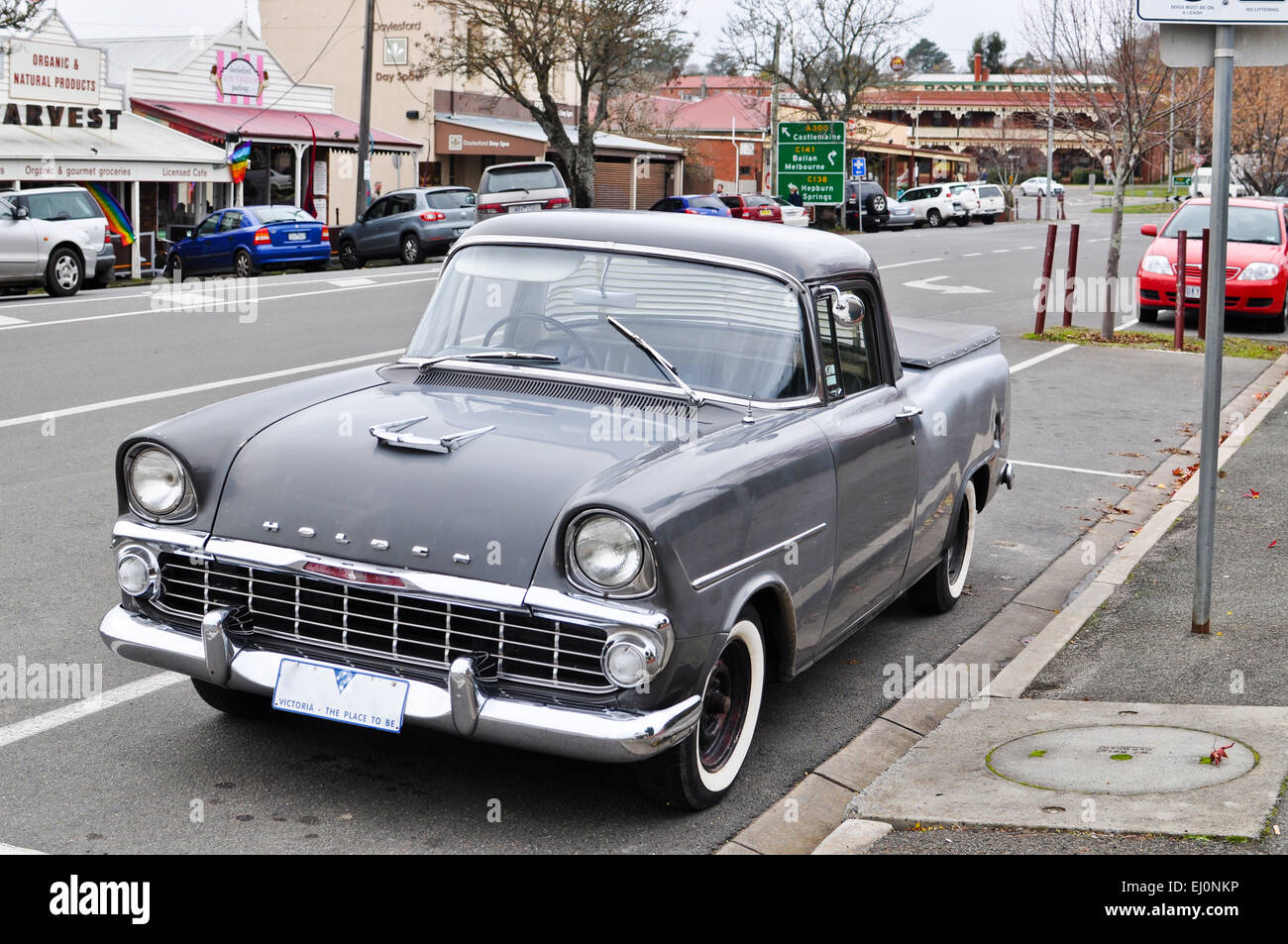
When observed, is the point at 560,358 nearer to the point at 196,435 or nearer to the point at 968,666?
the point at 196,435

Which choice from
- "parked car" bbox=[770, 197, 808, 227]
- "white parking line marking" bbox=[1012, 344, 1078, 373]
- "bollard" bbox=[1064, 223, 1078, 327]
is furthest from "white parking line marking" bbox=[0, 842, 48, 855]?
"parked car" bbox=[770, 197, 808, 227]

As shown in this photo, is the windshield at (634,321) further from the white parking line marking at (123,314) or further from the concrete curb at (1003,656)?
the white parking line marking at (123,314)

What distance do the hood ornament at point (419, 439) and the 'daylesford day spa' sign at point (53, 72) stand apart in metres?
29.5

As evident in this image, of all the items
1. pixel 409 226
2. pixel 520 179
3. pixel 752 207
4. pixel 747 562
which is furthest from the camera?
pixel 752 207

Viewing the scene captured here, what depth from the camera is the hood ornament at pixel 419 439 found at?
4.44m

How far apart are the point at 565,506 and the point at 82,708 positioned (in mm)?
2220

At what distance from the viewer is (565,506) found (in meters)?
4.12

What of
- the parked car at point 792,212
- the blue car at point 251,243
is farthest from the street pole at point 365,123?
the parked car at point 792,212

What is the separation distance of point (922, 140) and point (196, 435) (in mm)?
111899

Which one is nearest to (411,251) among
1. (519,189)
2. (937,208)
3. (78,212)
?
(519,189)

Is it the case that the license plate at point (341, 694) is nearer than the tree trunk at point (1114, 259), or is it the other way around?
the license plate at point (341, 694)

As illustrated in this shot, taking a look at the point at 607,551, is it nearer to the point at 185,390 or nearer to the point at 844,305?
the point at 844,305

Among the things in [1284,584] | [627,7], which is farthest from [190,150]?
[1284,584]

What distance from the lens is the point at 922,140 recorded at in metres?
112
